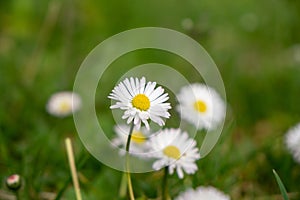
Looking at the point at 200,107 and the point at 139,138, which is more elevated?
the point at 200,107

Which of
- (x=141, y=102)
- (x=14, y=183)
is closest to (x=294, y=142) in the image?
(x=141, y=102)

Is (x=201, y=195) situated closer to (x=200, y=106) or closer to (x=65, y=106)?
(x=200, y=106)

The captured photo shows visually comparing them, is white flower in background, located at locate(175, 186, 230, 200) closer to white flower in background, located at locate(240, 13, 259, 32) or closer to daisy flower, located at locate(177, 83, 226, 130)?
daisy flower, located at locate(177, 83, 226, 130)

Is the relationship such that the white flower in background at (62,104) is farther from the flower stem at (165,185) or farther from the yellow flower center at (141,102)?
the yellow flower center at (141,102)

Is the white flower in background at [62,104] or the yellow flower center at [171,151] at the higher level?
the white flower in background at [62,104]

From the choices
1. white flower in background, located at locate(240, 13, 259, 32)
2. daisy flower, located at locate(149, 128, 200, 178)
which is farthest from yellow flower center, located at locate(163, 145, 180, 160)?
white flower in background, located at locate(240, 13, 259, 32)

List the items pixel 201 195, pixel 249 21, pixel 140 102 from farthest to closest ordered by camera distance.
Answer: pixel 249 21, pixel 201 195, pixel 140 102

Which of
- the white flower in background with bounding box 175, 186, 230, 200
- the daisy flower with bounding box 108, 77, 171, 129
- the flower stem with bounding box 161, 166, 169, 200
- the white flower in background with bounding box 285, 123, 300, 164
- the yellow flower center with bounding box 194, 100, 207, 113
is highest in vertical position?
the yellow flower center with bounding box 194, 100, 207, 113

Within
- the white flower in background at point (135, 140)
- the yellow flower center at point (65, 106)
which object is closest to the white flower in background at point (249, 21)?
the yellow flower center at point (65, 106)
